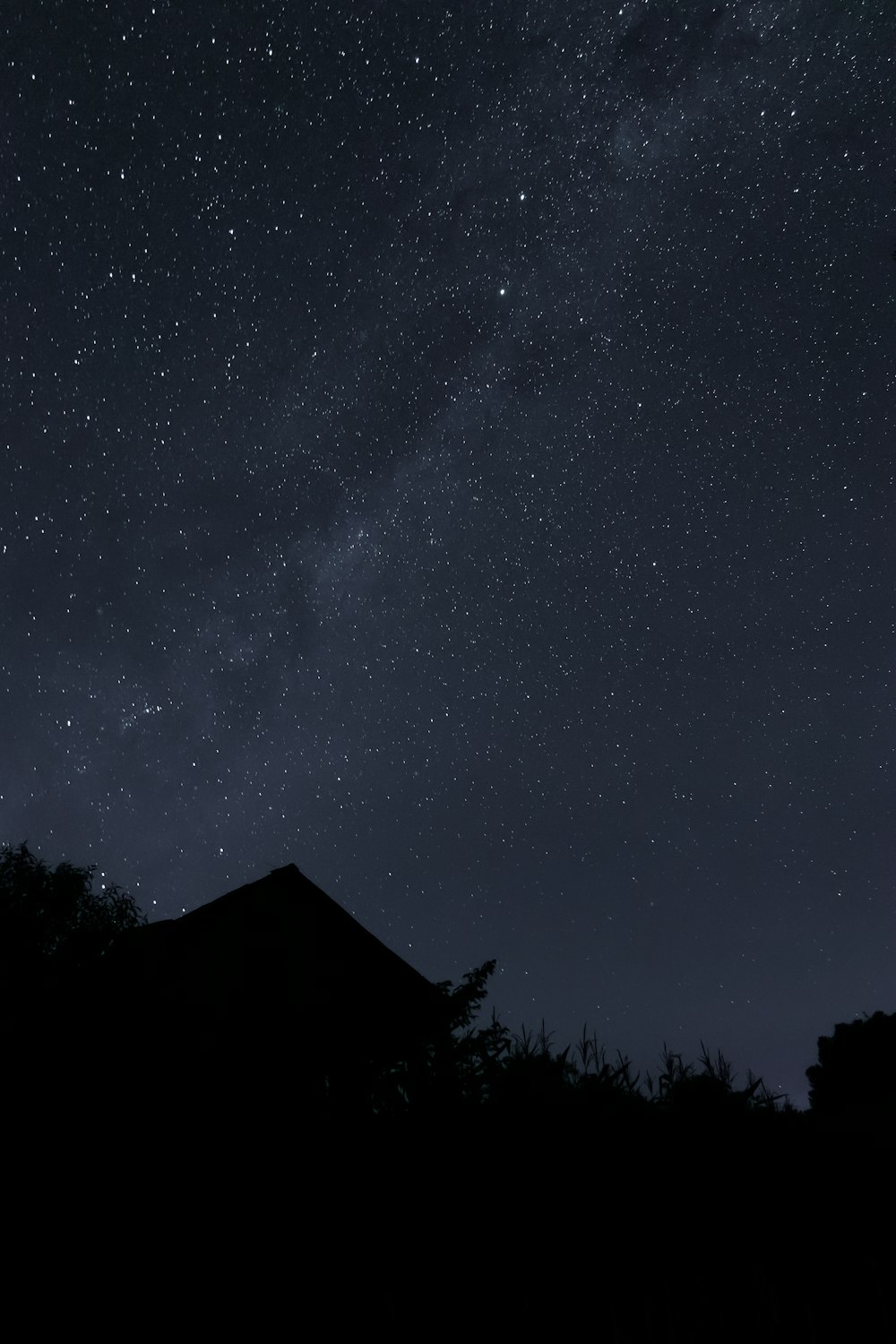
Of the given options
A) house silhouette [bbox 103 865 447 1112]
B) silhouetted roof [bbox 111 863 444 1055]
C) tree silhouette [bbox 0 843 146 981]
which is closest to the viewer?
house silhouette [bbox 103 865 447 1112]

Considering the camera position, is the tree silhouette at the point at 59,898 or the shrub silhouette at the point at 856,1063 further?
the shrub silhouette at the point at 856,1063

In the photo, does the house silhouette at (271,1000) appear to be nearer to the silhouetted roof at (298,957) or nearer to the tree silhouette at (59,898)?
the silhouetted roof at (298,957)

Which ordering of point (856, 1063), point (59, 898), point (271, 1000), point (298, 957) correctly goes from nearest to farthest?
point (271, 1000) → point (298, 957) → point (59, 898) → point (856, 1063)

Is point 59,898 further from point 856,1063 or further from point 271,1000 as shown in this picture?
point 856,1063

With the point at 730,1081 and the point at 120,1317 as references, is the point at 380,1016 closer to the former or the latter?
the point at 730,1081

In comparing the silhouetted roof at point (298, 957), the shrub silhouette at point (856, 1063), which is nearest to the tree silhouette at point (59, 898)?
the silhouetted roof at point (298, 957)

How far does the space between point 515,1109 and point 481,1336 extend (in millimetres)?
1620

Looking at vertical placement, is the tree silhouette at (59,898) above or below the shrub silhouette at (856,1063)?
below

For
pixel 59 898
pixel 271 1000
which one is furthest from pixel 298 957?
pixel 59 898

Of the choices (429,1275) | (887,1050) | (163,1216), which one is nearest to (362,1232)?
(429,1275)

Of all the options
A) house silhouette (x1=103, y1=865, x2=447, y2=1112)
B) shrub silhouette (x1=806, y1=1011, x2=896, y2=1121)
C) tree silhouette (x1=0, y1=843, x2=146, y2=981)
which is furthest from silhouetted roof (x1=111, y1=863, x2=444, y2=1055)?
shrub silhouette (x1=806, y1=1011, x2=896, y2=1121)

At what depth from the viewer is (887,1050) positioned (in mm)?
38938

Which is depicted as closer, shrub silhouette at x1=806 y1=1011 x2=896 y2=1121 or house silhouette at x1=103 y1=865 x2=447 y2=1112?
house silhouette at x1=103 y1=865 x2=447 y2=1112

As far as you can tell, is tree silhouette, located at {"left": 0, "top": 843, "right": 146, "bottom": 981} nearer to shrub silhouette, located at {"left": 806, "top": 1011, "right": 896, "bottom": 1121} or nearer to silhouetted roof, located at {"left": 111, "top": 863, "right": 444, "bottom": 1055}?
silhouetted roof, located at {"left": 111, "top": 863, "right": 444, "bottom": 1055}
